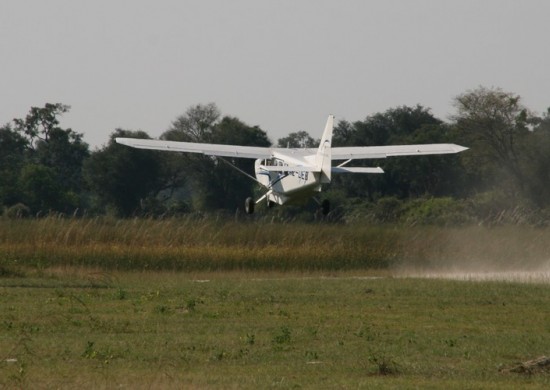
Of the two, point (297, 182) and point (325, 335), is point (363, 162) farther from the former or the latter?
point (325, 335)

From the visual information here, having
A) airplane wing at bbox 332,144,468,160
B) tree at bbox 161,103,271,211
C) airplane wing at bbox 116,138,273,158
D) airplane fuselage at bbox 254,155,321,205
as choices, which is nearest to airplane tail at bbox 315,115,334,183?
airplane fuselage at bbox 254,155,321,205

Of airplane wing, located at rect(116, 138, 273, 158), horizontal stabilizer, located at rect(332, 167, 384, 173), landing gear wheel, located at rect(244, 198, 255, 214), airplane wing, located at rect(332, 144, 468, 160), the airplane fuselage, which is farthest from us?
airplane wing, located at rect(116, 138, 273, 158)

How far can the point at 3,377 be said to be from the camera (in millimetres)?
14992

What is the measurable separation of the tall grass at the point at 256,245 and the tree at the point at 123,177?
1381 inches

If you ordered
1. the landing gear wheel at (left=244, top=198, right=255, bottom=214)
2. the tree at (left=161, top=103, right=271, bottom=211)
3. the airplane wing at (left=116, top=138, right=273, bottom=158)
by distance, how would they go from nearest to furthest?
1. the landing gear wheel at (left=244, top=198, right=255, bottom=214)
2. the airplane wing at (left=116, top=138, right=273, bottom=158)
3. the tree at (left=161, top=103, right=271, bottom=211)

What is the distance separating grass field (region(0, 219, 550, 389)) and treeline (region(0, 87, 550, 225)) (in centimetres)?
2020

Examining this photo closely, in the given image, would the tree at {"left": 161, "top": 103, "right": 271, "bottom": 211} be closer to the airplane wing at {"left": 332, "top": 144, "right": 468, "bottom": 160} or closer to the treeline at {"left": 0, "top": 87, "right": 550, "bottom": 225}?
Result: the treeline at {"left": 0, "top": 87, "right": 550, "bottom": 225}

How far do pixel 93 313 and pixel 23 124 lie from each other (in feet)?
232

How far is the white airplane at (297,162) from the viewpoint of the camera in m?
43.2

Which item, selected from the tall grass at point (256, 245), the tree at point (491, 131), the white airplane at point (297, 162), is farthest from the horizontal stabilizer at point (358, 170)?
→ the tree at point (491, 131)

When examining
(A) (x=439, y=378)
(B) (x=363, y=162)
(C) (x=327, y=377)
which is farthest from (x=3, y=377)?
(B) (x=363, y=162)

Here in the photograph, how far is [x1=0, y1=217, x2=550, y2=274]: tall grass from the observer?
1425 inches

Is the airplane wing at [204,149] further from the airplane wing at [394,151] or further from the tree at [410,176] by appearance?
the tree at [410,176]

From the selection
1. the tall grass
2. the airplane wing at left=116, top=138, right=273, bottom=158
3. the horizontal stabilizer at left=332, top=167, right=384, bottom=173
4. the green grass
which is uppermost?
the airplane wing at left=116, top=138, right=273, bottom=158
